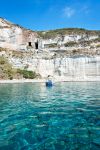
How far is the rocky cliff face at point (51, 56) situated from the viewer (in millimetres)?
104250

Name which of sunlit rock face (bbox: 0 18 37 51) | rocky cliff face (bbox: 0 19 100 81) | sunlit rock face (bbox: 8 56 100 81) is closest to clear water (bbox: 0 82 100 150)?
rocky cliff face (bbox: 0 19 100 81)

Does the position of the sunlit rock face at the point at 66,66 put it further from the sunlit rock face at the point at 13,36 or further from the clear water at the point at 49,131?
the clear water at the point at 49,131

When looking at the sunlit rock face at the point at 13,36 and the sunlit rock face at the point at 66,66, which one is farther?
the sunlit rock face at the point at 13,36

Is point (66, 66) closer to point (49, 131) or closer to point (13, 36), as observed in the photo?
point (13, 36)

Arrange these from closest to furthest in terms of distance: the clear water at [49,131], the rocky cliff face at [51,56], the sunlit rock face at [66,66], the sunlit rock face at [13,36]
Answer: the clear water at [49,131]
the sunlit rock face at [66,66]
the rocky cliff face at [51,56]
the sunlit rock face at [13,36]

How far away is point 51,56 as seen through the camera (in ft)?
363

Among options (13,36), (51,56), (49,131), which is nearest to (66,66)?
(51,56)

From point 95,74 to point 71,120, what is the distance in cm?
8668

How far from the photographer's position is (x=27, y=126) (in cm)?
1722

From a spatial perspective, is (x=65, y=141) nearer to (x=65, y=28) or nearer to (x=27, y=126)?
(x=27, y=126)

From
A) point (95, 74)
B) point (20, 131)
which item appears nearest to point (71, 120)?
point (20, 131)

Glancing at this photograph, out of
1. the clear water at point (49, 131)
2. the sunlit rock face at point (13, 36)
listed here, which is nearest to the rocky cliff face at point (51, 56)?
the sunlit rock face at point (13, 36)

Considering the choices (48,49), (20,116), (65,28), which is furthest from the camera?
(65,28)

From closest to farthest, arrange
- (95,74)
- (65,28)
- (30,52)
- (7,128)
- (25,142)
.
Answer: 1. (25,142)
2. (7,128)
3. (95,74)
4. (30,52)
5. (65,28)
